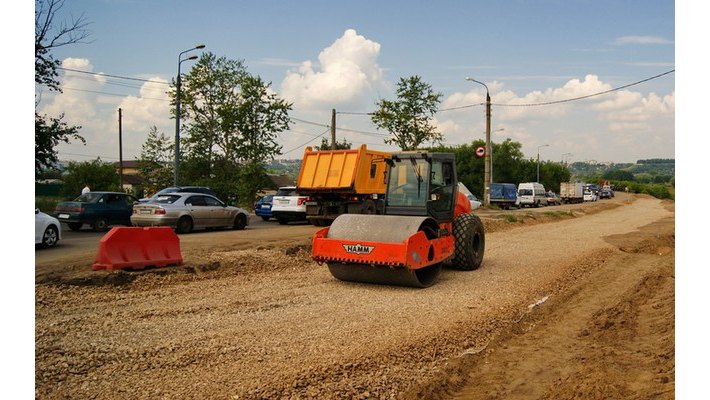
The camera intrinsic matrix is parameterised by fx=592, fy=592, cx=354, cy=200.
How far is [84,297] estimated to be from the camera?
353 inches

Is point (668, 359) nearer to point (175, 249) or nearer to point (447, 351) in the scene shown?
point (447, 351)

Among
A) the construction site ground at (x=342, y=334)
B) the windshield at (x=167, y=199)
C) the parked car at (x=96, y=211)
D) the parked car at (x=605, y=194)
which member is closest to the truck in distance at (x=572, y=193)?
the parked car at (x=605, y=194)

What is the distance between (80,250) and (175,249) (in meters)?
4.20

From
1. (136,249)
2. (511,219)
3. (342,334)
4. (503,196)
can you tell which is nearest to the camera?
(342,334)

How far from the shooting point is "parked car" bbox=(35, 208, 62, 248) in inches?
602

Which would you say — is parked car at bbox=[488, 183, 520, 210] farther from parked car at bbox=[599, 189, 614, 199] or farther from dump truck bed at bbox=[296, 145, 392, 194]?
parked car at bbox=[599, 189, 614, 199]

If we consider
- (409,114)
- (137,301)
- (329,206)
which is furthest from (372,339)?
(409,114)

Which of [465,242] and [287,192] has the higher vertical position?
[287,192]

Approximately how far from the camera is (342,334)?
7035 mm

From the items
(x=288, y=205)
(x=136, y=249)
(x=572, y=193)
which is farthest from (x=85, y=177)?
(x=572, y=193)

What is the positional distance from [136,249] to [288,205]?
12489 millimetres

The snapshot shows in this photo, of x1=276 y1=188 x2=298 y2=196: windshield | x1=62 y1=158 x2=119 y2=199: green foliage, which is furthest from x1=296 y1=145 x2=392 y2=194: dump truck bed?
x1=62 y1=158 x2=119 y2=199: green foliage

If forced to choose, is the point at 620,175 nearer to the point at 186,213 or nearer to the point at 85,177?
the point at 85,177

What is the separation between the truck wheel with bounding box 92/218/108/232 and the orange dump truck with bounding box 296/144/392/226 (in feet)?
22.7
